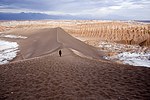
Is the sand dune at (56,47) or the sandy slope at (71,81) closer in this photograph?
the sandy slope at (71,81)

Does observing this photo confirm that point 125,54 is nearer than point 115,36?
Yes

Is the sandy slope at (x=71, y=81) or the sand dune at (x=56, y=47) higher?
the sandy slope at (x=71, y=81)

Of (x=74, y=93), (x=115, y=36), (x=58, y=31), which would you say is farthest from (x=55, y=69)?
(x=115, y=36)

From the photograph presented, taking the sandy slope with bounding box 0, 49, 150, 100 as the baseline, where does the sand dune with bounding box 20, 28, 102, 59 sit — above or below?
below

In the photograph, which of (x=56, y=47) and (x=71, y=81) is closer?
(x=71, y=81)

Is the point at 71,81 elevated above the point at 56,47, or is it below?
above

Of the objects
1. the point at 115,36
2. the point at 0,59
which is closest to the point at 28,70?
the point at 0,59

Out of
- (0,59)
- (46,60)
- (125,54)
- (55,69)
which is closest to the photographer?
(55,69)

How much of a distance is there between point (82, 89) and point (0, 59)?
61.0 feet

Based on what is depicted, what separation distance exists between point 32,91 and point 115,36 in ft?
140

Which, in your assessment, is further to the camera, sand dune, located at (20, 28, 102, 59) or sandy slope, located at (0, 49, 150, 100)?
sand dune, located at (20, 28, 102, 59)

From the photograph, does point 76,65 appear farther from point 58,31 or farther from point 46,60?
point 58,31

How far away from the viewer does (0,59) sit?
28953 mm

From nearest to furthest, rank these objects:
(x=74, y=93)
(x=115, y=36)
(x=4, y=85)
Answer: (x=74, y=93) → (x=4, y=85) → (x=115, y=36)
